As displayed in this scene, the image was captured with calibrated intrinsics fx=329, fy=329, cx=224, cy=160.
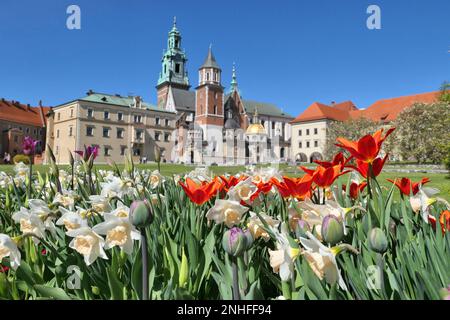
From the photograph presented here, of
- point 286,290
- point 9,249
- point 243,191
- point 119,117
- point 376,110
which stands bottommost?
point 286,290

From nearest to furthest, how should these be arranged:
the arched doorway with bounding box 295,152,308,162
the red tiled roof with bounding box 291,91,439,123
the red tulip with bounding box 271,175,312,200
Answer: the red tulip with bounding box 271,175,312,200 < the red tiled roof with bounding box 291,91,439,123 < the arched doorway with bounding box 295,152,308,162

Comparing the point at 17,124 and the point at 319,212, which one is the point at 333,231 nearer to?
the point at 319,212

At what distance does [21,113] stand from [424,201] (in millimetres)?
77854

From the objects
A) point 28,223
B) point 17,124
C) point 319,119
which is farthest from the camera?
point 319,119

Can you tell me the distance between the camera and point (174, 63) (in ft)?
275

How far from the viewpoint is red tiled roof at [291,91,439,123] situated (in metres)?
62.8

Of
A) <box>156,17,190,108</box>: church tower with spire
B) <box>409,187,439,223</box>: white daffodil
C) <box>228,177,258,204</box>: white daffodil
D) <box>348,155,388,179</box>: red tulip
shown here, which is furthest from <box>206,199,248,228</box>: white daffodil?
<box>156,17,190,108</box>: church tower with spire

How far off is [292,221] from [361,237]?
0.35 meters

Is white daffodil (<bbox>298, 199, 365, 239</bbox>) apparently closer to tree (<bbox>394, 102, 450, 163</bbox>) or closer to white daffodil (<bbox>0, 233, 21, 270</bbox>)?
white daffodil (<bbox>0, 233, 21, 270</bbox>)

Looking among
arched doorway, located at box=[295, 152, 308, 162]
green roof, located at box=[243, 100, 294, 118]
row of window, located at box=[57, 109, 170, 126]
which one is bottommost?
arched doorway, located at box=[295, 152, 308, 162]

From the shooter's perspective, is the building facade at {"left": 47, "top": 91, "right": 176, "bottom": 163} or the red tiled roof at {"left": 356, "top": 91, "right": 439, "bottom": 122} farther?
the red tiled roof at {"left": 356, "top": 91, "right": 439, "bottom": 122}

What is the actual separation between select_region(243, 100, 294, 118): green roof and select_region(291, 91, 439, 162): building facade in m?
16.2

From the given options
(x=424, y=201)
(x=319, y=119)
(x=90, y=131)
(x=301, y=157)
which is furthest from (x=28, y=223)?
(x=301, y=157)
